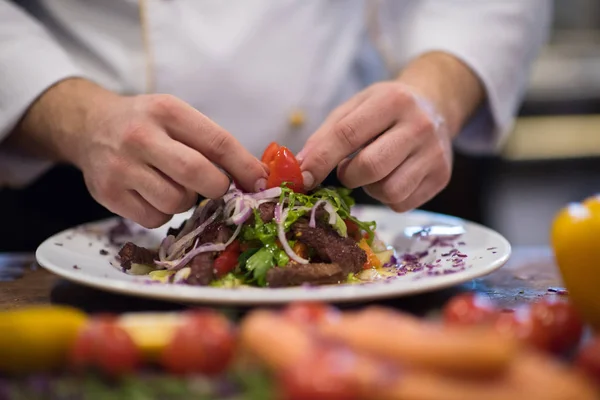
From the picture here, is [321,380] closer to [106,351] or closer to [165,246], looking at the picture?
[106,351]

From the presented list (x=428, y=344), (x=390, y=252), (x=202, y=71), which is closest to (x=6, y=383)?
(x=428, y=344)

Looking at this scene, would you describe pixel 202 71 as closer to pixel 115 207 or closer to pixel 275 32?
pixel 275 32

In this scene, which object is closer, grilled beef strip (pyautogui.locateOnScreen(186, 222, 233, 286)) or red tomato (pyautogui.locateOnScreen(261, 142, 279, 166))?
grilled beef strip (pyautogui.locateOnScreen(186, 222, 233, 286))

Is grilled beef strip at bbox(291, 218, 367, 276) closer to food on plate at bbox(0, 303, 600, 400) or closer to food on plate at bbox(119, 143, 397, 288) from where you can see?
food on plate at bbox(119, 143, 397, 288)

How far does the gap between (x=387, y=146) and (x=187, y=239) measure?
567mm

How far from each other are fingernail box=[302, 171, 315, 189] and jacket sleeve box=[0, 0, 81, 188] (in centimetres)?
78

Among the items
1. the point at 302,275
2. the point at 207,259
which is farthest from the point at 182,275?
the point at 302,275

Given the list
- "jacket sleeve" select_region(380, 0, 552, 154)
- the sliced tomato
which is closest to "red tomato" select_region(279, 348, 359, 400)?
the sliced tomato

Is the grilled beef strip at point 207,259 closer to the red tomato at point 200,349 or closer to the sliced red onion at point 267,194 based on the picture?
the sliced red onion at point 267,194

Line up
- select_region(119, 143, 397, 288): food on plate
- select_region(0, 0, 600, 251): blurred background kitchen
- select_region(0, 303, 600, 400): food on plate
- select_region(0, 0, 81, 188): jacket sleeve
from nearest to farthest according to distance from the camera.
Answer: select_region(0, 303, 600, 400): food on plate → select_region(119, 143, 397, 288): food on plate → select_region(0, 0, 81, 188): jacket sleeve → select_region(0, 0, 600, 251): blurred background kitchen

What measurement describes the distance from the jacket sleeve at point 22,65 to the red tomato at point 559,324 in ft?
4.92

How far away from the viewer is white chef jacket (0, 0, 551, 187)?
2.25 m

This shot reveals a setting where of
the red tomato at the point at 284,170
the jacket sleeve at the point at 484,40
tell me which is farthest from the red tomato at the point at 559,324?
the jacket sleeve at the point at 484,40

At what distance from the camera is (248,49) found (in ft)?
7.59
